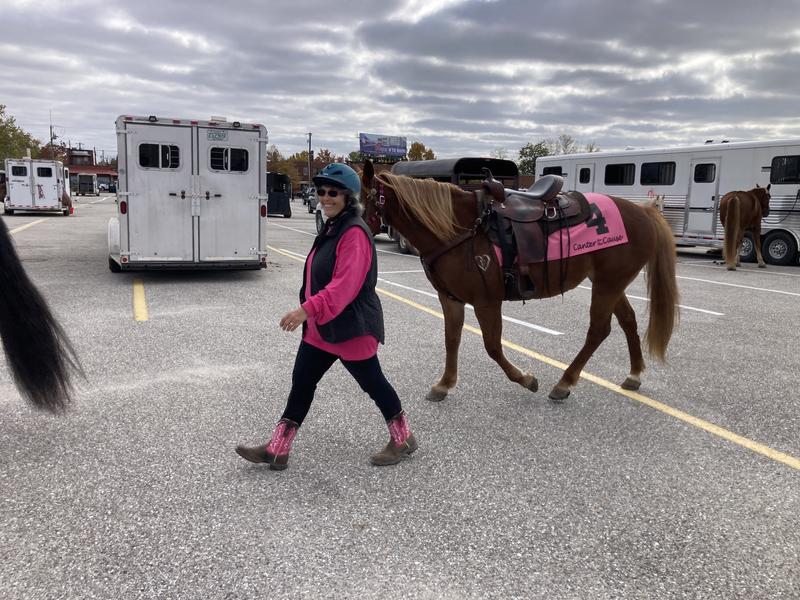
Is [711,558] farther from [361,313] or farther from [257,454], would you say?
[257,454]

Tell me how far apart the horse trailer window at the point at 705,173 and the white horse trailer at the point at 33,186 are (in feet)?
87.9

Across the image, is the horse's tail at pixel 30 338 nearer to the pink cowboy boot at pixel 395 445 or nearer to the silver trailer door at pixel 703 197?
the pink cowboy boot at pixel 395 445

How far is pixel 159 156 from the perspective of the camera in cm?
954

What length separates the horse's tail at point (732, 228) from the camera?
1309 centimetres

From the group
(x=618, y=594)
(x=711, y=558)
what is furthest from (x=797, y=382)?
(x=618, y=594)

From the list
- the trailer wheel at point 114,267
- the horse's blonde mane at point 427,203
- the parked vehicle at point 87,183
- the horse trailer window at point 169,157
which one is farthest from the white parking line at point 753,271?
the parked vehicle at point 87,183

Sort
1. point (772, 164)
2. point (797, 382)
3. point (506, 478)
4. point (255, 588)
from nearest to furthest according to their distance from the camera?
point (255, 588), point (506, 478), point (797, 382), point (772, 164)

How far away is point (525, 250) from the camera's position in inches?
166

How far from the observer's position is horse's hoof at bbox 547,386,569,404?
14.8 ft

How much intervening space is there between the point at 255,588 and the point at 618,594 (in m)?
1.43

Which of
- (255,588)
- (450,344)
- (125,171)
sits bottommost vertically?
(255,588)

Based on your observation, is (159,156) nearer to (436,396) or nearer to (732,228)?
(436,396)

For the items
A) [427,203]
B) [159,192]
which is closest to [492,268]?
[427,203]

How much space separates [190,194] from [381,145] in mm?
83405
